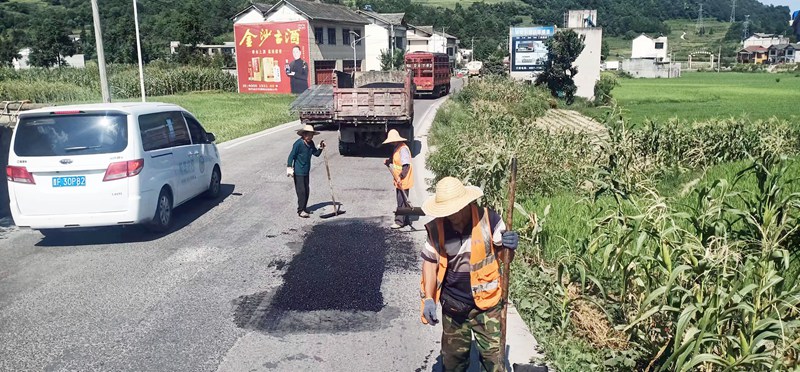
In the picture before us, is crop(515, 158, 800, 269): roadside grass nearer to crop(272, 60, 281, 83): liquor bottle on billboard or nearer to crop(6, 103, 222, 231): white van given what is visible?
crop(6, 103, 222, 231): white van

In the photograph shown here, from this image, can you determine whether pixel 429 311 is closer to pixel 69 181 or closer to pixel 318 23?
pixel 69 181

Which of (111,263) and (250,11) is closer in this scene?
(111,263)

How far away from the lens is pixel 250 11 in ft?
161

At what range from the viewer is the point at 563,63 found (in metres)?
37.0

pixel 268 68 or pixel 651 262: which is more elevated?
pixel 268 68

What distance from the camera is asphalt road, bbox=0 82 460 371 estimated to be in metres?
5.68

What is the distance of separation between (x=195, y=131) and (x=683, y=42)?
6566 inches

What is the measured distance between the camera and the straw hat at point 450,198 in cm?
442

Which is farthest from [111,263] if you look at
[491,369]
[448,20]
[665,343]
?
[448,20]

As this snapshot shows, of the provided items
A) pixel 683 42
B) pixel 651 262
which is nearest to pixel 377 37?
pixel 651 262

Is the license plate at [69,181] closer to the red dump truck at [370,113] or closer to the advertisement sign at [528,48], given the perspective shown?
the red dump truck at [370,113]

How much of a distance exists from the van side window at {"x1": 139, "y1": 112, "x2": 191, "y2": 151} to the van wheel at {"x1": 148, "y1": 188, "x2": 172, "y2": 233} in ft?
2.42

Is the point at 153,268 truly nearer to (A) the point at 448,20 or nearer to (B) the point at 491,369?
(B) the point at 491,369

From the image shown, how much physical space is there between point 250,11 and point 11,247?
140 ft
